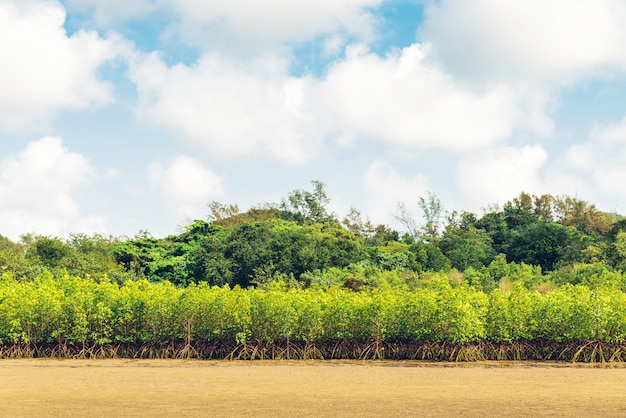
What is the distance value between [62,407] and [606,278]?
24.7 meters

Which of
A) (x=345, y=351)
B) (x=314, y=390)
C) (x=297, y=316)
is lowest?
(x=314, y=390)

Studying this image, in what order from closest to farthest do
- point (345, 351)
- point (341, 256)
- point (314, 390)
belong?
point (314, 390) → point (345, 351) → point (341, 256)

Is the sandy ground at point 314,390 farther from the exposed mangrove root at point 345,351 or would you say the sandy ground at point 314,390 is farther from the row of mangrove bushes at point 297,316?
the row of mangrove bushes at point 297,316

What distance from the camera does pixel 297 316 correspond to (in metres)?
24.6

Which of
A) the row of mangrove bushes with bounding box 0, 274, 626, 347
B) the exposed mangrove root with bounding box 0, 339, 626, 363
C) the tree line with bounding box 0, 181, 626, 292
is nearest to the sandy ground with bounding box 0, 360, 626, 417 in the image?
the exposed mangrove root with bounding box 0, 339, 626, 363

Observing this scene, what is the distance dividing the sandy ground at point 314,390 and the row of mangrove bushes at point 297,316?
5.29 feet

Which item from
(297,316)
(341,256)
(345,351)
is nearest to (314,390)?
(297,316)

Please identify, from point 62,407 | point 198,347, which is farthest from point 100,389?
point 198,347

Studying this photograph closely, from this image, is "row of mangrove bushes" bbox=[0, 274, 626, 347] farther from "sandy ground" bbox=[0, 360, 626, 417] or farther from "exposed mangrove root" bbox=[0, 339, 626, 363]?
"sandy ground" bbox=[0, 360, 626, 417]

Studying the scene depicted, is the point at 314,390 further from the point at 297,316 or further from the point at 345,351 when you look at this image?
the point at 345,351

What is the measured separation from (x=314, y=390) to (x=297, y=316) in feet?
28.2

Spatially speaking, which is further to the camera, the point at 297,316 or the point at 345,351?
the point at 345,351

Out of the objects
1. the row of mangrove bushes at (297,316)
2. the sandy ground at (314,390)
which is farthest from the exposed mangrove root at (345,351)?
the sandy ground at (314,390)

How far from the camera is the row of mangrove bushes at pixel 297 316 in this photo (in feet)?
76.2
